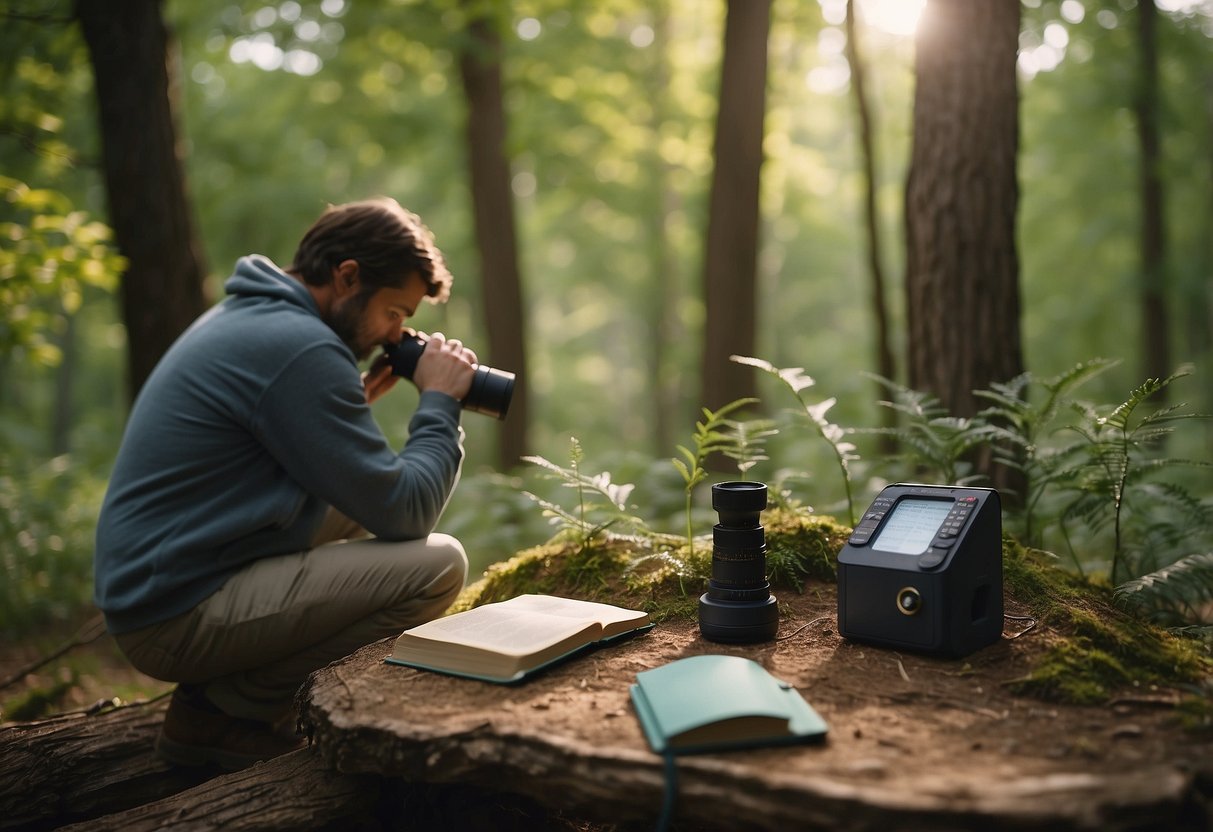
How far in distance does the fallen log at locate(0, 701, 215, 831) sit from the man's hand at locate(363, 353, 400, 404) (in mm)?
1420

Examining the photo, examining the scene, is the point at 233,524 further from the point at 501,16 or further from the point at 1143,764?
the point at 501,16

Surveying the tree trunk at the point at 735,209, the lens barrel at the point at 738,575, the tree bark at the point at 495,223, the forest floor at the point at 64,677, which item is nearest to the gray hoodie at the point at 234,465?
the lens barrel at the point at 738,575

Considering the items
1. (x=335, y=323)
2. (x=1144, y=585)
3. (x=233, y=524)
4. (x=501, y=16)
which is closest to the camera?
(x=1144, y=585)

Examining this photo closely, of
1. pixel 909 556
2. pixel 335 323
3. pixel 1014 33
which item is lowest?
pixel 909 556

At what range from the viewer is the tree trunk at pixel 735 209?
6441 millimetres

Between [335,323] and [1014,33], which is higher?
[1014,33]

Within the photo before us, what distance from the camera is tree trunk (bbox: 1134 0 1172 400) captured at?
9625 mm

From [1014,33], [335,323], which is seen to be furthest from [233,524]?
[1014,33]

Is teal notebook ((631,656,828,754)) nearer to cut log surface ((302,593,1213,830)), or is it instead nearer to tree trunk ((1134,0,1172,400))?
cut log surface ((302,593,1213,830))

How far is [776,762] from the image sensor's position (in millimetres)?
1518

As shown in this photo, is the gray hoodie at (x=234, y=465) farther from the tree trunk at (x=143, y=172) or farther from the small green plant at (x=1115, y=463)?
the tree trunk at (x=143, y=172)

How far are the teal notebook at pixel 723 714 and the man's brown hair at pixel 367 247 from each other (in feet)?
5.88

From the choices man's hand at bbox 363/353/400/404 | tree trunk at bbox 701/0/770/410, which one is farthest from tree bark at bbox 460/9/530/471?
man's hand at bbox 363/353/400/404

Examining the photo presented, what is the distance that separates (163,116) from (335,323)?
2.75 m
